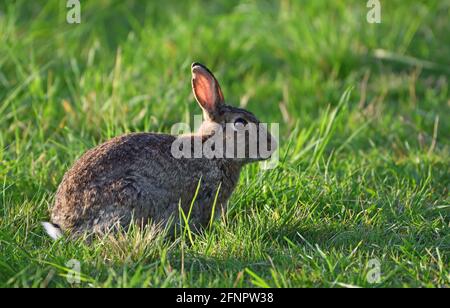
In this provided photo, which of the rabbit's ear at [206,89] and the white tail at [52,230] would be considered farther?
the rabbit's ear at [206,89]

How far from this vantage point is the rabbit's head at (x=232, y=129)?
5.60m

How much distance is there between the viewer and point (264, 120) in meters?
7.50

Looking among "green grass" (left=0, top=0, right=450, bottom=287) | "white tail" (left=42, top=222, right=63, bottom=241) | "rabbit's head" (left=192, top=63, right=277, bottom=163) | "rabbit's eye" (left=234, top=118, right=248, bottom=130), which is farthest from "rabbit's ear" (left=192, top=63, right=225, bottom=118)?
"white tail" (left=42, top=222, right=63, bottom=241)

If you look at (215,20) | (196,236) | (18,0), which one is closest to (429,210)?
(196,236)

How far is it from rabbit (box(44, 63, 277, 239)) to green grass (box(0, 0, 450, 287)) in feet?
0.51

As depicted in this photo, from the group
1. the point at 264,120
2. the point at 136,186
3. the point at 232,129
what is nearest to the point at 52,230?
the point at 136,186

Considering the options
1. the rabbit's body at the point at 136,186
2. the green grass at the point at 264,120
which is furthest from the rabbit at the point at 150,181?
the green grass at the point at 264,120

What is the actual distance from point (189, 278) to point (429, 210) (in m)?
1.75

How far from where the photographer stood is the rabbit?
5.13 m

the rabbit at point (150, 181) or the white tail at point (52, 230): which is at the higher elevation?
the rabbit at point (150, 181)

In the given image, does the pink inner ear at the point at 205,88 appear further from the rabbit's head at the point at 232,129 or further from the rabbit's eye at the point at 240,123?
the rabbit's eye at the point at 240,123

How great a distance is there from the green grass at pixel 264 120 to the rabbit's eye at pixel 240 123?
1.10 ft

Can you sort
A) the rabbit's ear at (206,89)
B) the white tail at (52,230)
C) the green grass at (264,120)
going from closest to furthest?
the green grass at (264,120) < the white tail at (52,230) < the rabbit's ear at (206,89)

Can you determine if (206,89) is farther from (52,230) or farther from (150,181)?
(52,230)
